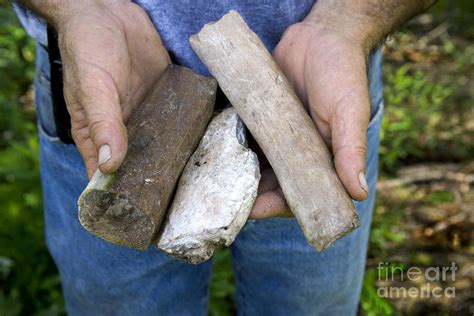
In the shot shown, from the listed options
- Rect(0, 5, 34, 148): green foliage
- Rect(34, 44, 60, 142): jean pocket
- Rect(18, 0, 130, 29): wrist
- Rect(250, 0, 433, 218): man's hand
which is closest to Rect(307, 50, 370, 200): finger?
Rect(250, 0, 433, 218): man's hand

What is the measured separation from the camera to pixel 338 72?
135cm

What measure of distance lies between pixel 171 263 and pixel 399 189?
1709 mm

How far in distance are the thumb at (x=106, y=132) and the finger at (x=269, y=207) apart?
1.00 feet

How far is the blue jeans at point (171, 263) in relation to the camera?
1611 mm

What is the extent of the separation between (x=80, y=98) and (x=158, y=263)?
516 millimetres

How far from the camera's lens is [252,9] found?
59.5 inches

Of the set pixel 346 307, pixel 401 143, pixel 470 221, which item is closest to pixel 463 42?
pixel 401 143

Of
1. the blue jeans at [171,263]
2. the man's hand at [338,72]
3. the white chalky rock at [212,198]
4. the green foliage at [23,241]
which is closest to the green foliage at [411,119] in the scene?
the blue jeans at [171,263]

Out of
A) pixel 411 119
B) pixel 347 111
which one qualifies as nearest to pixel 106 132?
pixel 347 111

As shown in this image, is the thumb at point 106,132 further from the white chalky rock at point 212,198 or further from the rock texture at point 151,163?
the white chalky rock at point 212,198

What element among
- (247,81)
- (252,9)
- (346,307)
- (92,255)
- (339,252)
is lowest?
(346,307)

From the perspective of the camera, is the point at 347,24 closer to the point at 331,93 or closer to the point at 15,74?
the point at 331,93

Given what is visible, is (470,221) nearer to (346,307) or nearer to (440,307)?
(440,307)

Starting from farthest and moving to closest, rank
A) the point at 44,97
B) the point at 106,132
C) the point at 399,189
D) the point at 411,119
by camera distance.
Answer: the point at 411,119, the point at 399,189, the point at 44,97, the point at 106,132
